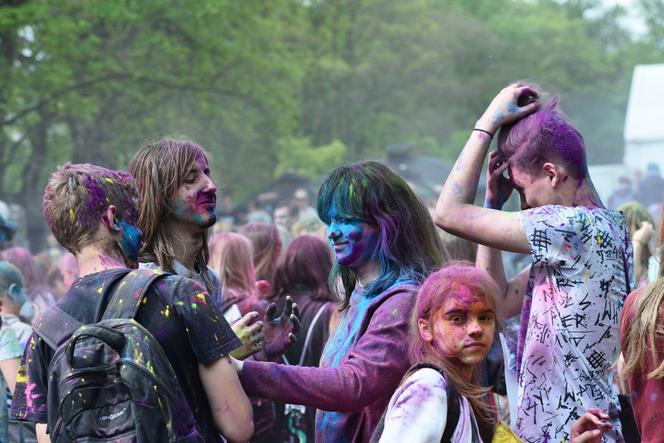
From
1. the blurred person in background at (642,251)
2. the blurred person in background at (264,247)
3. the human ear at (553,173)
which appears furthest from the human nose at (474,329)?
the blurred person in background at (264,247)

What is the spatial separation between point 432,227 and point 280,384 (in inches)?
33.0

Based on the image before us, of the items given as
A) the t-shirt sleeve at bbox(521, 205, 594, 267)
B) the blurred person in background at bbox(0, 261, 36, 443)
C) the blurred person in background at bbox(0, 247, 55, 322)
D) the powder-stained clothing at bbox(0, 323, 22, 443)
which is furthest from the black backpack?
the blurred person in background at bbox(0, 247, 55, 322)

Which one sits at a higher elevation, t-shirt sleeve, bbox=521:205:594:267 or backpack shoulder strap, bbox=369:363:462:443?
t-shirt sleeve, bbox=521:205:594:267

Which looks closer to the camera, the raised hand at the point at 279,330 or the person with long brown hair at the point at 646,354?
the person with long brown hair at the point at 646,354

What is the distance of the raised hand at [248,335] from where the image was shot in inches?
129

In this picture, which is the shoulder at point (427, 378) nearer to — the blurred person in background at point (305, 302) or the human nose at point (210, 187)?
the human nose at point (210, 187)

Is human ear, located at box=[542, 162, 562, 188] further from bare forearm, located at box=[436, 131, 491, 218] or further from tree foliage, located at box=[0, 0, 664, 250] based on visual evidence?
tree foliage, located at box=[0, 0, 664, 250]

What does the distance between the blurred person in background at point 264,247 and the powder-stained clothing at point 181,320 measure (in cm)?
379

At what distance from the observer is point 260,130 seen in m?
34.2

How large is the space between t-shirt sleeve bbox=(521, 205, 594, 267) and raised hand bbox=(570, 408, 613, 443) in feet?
1.70

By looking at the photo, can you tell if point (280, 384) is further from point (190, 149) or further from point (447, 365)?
point (190, 149)

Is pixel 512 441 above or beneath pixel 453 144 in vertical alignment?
above

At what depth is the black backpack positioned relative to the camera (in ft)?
9.11

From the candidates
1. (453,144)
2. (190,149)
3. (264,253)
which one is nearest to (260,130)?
(453,144)
